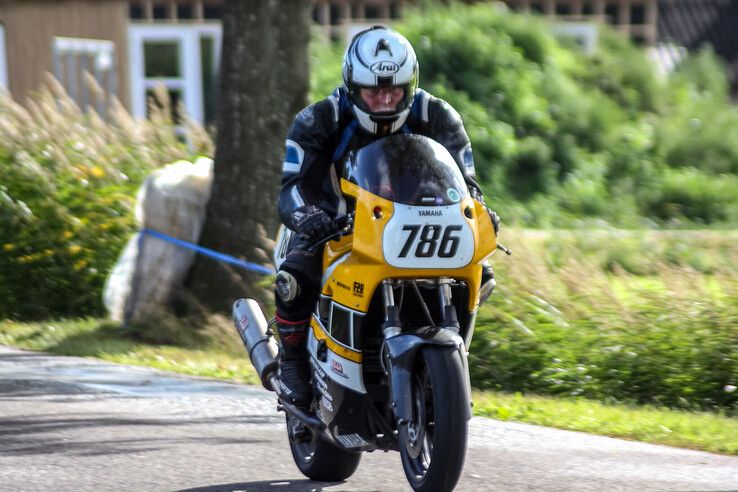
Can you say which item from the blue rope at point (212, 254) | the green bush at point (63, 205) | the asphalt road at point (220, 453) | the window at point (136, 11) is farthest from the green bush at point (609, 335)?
the window at point (136, 11)

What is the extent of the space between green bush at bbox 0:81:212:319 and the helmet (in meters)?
6.81

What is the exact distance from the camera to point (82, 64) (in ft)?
67.0

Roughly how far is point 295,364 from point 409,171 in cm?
115

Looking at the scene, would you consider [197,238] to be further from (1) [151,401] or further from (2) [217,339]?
(1) [151,401]

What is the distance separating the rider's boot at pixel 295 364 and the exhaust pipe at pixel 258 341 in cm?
25

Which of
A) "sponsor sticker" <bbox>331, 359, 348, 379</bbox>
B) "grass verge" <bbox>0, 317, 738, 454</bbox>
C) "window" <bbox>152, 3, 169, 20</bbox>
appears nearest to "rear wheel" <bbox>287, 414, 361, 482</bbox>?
"sponsor sticker" <bbox>331, 359, 348, 379</bbox>

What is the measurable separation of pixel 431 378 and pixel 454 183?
81 cm

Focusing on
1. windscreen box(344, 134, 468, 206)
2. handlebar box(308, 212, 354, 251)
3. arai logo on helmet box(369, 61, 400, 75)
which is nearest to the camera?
windscreen box(344, 134, 468, 206)

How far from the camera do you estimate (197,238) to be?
11578 mm

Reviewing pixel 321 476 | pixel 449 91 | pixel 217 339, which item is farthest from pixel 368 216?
pixel 449 91

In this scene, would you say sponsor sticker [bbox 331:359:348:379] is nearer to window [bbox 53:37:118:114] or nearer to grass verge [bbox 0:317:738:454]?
grass verge [bbox 0:317:738:454]

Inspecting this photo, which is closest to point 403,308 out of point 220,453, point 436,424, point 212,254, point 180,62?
point 436,424

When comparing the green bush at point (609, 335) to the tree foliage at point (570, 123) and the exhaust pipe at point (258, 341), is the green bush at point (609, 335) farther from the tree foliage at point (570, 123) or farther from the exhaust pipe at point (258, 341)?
the tree foliage at point (570, 123)

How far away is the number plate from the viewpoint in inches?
210
